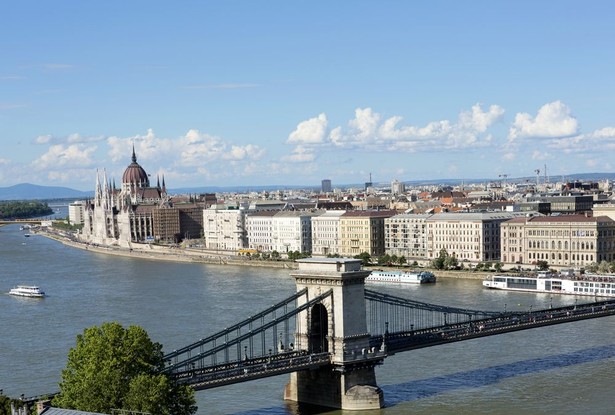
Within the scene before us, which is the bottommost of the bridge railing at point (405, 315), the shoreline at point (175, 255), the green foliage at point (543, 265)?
the shoreline at point (175, 255)

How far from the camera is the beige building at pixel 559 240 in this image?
50.2 meters

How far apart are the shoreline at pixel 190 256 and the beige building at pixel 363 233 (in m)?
5.18

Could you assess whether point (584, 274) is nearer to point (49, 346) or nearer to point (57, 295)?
point (57, 295)

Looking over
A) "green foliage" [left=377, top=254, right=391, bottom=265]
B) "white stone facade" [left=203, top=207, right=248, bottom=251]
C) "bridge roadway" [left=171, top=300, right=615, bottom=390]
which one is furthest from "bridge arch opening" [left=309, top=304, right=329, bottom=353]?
"white stone facade" [left=203, top=207, right=248, bottom=251]

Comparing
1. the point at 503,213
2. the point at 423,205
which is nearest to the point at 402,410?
the point at 503,213

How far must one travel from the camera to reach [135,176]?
108438mm

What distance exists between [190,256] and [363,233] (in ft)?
41.4

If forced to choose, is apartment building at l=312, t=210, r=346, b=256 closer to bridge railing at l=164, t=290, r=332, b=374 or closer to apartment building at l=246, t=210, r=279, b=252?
apartment building at l=246, t=210, r=279, b=252

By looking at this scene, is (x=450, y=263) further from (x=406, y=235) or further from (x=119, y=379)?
(x=119, y=379)

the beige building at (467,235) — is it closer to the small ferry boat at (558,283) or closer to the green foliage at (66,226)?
the small ferry boat at (558,283)

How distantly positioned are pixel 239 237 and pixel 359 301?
55.7 meters

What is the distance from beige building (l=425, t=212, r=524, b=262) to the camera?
5609 centimetres

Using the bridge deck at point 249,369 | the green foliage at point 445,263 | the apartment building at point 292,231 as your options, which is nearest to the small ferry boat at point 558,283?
the green foliage at point 445,263

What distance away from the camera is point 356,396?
21.6 meters
